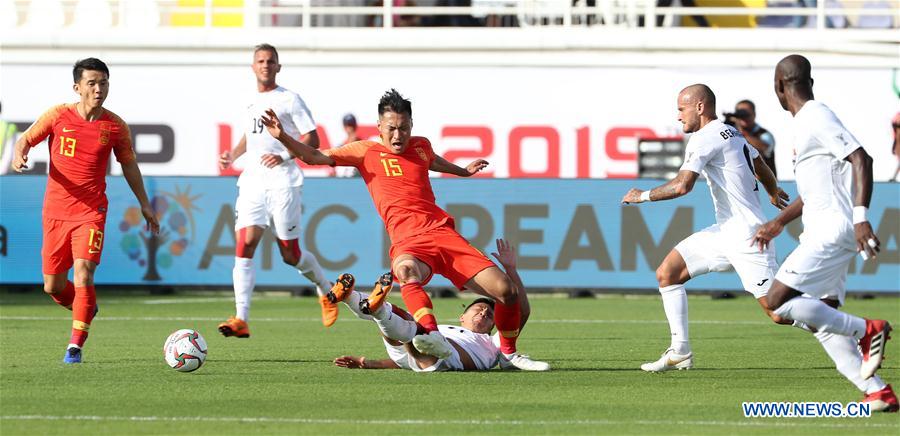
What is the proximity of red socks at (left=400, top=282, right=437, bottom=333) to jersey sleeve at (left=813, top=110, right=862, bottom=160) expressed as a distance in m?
3.05

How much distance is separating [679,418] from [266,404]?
2.45 metres

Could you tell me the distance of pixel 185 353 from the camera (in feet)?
35.7

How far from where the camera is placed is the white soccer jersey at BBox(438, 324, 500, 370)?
36.3ft

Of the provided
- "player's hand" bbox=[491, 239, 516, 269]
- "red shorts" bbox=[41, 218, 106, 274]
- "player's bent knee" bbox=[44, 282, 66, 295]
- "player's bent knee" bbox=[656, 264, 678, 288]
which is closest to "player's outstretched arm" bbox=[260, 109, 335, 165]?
"player's hand" bbox=[491, 239, 516, 269]

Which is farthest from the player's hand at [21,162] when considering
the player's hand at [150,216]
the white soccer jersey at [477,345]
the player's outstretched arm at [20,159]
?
the white soccer jersey at [477,345]

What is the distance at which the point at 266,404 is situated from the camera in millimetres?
9188

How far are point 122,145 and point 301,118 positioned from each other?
7.08 feet

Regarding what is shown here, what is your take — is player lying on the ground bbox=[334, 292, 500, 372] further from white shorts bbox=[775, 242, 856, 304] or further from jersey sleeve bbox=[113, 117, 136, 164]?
white shorts bbox=[775, 242, 856, 304]

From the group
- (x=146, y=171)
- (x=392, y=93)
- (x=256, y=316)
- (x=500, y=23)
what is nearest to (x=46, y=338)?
(x=256, y=316)

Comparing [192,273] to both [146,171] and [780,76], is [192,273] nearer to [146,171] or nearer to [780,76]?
[146,171]

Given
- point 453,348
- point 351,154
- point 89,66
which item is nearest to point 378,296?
point 453,348

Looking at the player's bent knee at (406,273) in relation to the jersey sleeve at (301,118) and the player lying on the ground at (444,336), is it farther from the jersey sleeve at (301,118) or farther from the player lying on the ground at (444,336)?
the jersey sleeve at (301,118)

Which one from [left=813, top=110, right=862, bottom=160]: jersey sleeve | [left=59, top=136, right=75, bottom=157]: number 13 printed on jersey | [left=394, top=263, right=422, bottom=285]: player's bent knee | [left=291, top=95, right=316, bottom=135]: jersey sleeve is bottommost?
[left=394, top=263, right=422, bottom=285]: player's bent knee

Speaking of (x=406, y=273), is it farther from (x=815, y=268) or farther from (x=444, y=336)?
(x=815, y=268)
